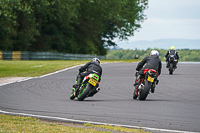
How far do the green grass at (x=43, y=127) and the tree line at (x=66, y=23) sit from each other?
3263 cm

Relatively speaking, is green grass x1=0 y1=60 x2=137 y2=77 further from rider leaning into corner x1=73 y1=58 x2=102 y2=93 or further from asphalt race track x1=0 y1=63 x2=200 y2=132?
rider leaning into corner x1=73 y1=58 x2=102 y2=93

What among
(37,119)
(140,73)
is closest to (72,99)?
(140,73)

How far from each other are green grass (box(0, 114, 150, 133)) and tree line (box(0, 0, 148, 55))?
3263 cm

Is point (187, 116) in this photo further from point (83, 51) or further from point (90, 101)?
point (83, 51)

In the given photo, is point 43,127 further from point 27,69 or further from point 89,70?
point 27,69

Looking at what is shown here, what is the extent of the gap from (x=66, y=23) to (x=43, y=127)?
5397 centimetres

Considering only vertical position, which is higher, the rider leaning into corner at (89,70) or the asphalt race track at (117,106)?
the rider leaning into corner at (89,70)

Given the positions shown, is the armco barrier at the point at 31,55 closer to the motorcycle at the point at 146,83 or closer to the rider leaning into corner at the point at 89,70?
the rider leaning into corner at the point at 89,70

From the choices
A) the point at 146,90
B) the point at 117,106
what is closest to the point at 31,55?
the point at 146,90

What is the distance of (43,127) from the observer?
8.66 metres

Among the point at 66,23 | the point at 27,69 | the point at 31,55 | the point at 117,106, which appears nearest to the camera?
the point at 117,106

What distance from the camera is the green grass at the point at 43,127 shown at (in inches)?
326

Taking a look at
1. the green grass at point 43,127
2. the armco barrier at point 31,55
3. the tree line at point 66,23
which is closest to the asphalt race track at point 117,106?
the green grass at point 43,127

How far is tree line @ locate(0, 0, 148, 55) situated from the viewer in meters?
52.0
